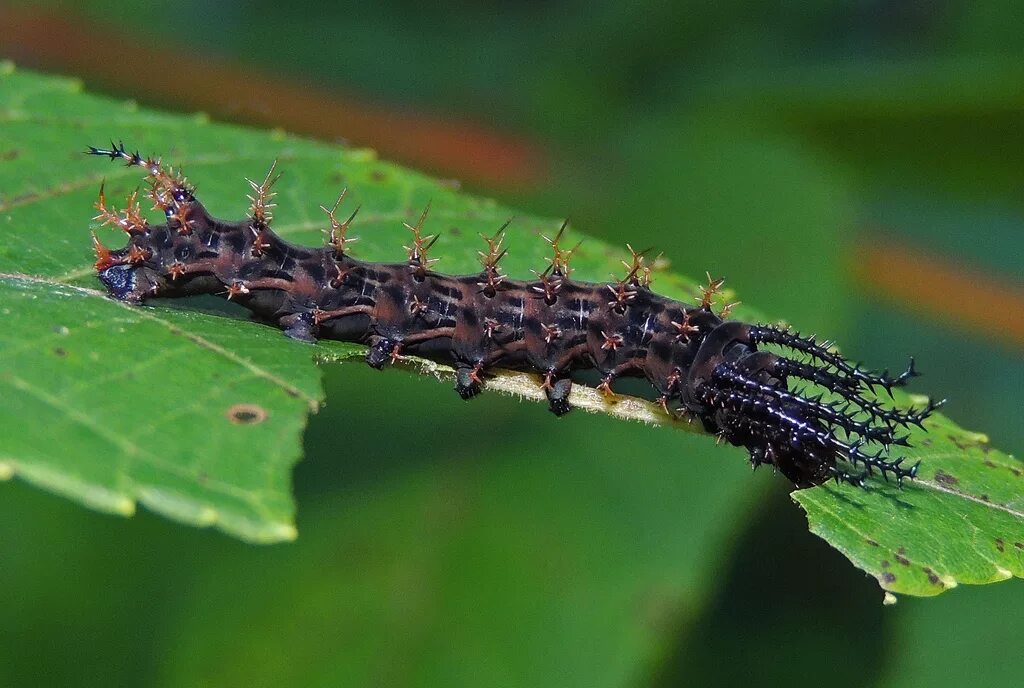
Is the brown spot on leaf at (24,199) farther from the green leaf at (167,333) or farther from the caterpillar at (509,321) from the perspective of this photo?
the caterpillar at (509,321)

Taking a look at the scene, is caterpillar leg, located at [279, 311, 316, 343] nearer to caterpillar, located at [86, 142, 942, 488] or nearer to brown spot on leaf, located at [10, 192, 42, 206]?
caterpillar, located at [86, 142, 942, 488]

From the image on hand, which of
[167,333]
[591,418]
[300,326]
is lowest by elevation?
[591,418]

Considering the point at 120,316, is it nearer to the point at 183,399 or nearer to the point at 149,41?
the point at 183,399

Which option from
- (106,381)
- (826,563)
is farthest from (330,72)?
(106,381)

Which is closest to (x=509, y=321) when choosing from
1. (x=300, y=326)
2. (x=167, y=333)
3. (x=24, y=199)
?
(x=300, y=326)

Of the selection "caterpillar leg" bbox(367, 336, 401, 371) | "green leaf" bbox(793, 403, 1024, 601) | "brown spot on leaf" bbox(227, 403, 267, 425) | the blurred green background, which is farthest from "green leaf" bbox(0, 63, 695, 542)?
the blurred green background

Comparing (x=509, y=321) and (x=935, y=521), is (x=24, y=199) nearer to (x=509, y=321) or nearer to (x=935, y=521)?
(x=509, y=321)
